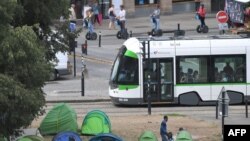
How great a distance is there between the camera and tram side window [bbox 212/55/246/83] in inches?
1347

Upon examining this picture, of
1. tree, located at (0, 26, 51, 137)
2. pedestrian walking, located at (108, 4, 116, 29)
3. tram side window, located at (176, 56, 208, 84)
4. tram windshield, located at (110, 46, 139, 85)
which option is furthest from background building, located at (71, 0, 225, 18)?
tree, located at (0, 26, 51, 137)

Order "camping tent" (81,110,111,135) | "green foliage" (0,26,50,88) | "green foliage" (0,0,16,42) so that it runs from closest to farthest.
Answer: "green foliage" (0,0,16,42) < "green foliage" (0,26,50,88) < "camping tent" (81,110,111,135)

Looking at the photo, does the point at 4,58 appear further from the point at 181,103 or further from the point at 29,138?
the point at 181,103

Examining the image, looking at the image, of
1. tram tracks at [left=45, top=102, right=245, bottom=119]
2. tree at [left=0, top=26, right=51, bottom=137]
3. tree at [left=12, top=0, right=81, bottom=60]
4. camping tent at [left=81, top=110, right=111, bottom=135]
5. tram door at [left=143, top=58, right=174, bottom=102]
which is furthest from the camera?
tram door at [left=143, top=58, right=174, bottom=102]

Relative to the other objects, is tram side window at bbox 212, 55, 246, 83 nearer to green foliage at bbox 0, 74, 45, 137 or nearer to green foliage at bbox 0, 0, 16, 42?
green foliage at bbox 0, 74, 45, 137

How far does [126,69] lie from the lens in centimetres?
3400

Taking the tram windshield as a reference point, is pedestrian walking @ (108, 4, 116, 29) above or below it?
above

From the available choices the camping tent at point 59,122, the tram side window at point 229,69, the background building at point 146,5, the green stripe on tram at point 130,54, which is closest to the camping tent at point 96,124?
the camping tent at point 59,122

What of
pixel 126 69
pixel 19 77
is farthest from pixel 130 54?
pixel 19 77

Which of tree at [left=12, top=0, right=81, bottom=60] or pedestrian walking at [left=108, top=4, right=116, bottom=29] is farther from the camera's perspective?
pedestrian walking at [left=108, top=4, right=116, bottom=29]

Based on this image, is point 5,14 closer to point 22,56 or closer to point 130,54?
point 22,56

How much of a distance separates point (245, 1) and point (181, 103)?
55.9 ft

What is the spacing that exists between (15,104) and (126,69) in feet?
54.8

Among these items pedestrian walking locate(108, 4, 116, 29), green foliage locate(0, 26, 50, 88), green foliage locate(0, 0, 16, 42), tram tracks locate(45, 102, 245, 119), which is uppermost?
pedestrian walking locate(108, 4, 116, 29)
